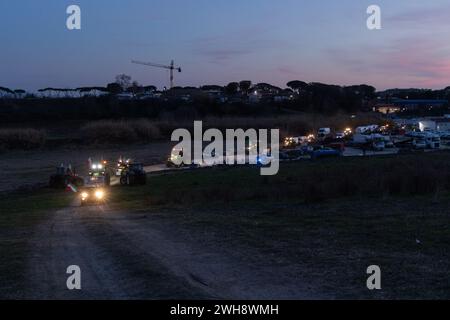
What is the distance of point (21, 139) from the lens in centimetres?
9475

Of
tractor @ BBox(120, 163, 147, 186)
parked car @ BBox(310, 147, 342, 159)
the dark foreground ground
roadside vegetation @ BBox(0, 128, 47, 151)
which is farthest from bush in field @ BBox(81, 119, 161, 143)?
the dark foreground ground

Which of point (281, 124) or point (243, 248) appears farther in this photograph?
point (281, 124)

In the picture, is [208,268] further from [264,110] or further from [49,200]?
[264,110]

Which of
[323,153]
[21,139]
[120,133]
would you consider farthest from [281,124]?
[323,153]

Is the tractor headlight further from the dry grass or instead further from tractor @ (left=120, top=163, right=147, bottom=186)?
the dry grass

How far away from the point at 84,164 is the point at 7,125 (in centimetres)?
5927

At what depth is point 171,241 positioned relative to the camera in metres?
15.2

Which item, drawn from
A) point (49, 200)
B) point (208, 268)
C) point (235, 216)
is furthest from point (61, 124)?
point (208, 268)

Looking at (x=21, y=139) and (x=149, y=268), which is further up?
(x=149, y=268)

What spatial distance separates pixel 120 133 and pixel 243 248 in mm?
90801

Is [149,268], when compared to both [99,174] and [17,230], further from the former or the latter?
[99,174]

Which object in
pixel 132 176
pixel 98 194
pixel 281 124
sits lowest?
pixel 132 176

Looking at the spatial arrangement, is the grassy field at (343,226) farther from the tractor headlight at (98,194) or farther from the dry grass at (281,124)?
the dry grass at (281,124)

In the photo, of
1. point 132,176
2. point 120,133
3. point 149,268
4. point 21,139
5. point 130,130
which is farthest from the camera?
point 130,130
